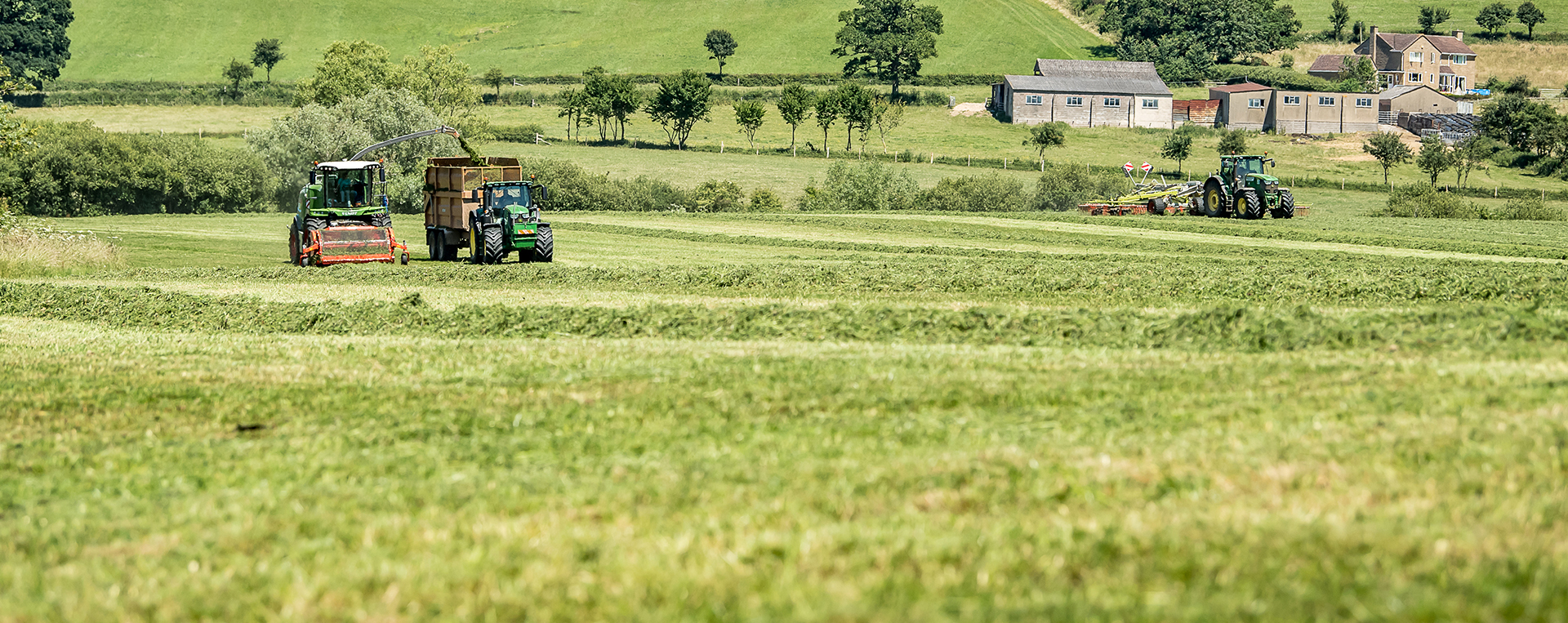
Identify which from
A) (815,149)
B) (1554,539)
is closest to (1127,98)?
(815,149)

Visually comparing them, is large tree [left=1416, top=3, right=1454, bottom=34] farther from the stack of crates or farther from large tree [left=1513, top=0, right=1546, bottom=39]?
the stack of crates

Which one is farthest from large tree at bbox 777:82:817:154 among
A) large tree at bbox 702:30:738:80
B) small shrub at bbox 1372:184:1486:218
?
small shrub at bbox 1372:184:1486:218

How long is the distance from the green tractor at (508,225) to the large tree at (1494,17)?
564ft

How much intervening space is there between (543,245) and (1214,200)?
3013cm

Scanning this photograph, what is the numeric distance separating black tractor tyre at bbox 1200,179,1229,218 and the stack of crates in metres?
29.2

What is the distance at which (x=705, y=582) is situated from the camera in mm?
6508

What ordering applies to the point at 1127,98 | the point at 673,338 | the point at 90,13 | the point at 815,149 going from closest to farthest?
the point at 673,338
the point at 815,149
the point at 1127,98
the point at 90,13

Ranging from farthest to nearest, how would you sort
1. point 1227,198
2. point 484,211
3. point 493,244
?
point 1227,198
point 484,211
point 493,244

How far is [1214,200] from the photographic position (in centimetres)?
5397

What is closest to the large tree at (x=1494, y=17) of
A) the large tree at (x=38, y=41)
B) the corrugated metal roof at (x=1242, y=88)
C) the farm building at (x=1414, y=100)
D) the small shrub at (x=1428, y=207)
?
the farm building at (x=1414, y=100)

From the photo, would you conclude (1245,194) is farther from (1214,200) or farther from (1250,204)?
(1214,200)

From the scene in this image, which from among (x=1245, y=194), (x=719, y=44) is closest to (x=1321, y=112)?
(x=719, y=44)

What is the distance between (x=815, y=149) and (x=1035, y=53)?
211 ft

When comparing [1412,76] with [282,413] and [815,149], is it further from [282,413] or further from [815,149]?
[282,413]
